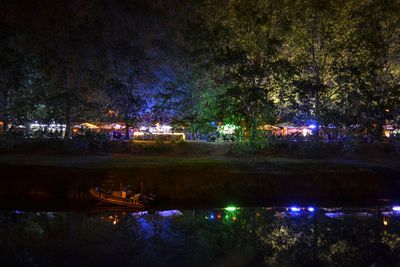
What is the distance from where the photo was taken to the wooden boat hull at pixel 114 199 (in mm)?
32531

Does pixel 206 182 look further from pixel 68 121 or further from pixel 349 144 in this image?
pixel 68 121

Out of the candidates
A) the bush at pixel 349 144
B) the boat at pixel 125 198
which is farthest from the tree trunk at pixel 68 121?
the bush at pixel 349 144

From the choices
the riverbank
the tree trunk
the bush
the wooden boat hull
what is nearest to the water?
the wooden boat hull

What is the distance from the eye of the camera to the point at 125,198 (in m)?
32.8

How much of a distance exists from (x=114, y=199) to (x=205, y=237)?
8.80 meters

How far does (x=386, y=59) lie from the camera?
5228cm

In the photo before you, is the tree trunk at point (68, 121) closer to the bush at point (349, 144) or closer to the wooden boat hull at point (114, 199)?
the wooden boat hull at point (114, 199)

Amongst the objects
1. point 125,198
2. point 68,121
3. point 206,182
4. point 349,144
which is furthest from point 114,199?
point 349,144

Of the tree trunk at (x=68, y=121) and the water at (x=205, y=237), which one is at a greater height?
the tree trunk at (x=68, y=121)

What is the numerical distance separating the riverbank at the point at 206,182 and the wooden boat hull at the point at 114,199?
141 centimetres

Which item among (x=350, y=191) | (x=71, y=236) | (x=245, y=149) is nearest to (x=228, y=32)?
(x=245, y=149)

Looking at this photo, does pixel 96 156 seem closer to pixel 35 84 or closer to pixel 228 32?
pixel 35 84

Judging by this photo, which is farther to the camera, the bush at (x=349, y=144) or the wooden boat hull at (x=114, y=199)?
the bush at (x=349, y=144)

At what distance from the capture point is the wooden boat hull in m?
32.5
